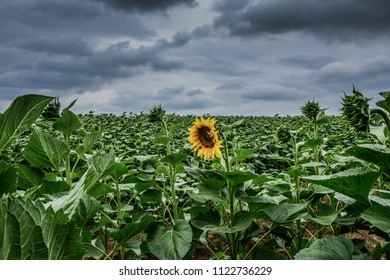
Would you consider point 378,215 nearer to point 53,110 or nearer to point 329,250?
point 329,250

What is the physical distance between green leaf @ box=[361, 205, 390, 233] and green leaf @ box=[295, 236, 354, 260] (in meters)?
0.09

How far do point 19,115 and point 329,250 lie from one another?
59 cm

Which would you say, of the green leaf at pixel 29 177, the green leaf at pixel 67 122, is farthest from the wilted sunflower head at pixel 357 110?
the green leaf at pixel 29 177

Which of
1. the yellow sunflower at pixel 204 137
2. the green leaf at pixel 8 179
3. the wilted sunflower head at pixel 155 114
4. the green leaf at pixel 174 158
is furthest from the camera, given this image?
the wilted sunflower head at pixel 155 114

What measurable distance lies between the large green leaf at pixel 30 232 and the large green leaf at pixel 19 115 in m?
0.11

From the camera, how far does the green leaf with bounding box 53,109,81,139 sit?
3.56 ft

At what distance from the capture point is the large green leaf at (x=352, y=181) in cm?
75

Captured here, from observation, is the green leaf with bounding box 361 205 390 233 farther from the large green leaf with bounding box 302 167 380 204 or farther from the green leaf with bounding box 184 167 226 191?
the green leaf with bounding box 184 167 226 191

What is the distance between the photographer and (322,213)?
3.83 ft

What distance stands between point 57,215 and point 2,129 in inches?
4.7

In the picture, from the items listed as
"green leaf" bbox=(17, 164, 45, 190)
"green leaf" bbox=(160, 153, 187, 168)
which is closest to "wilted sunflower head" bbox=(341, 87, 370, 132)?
"green leaf" bbox=(160, 153, 187, 168)

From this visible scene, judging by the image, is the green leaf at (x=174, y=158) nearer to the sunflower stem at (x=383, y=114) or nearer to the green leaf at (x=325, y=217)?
the green leaf at (x=325, y=217)
